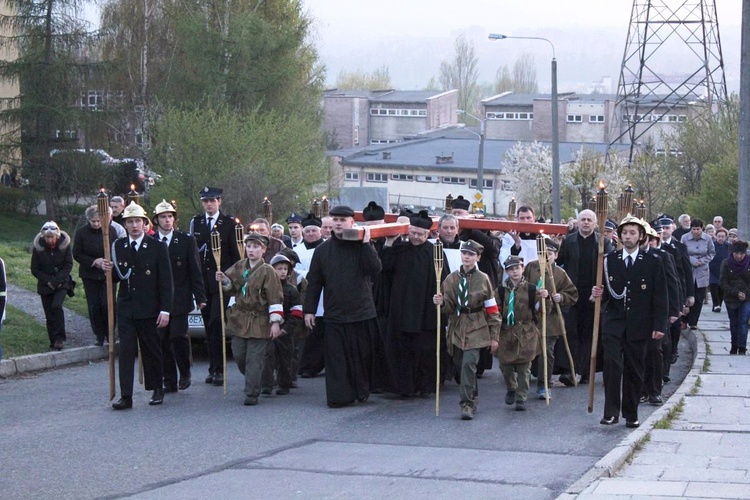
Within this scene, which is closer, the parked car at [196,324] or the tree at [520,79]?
the parked car at [196,324]

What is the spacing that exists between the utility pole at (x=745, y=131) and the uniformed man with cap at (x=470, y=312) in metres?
11.3

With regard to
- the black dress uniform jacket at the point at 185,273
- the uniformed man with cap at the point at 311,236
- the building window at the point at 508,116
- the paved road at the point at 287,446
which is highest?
the building window at the point at 508,116

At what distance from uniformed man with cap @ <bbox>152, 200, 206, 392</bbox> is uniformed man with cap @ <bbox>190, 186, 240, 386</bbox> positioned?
0.80 metres

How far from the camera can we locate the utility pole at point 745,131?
2144 centimetres

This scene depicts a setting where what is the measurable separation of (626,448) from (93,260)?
8583 mm

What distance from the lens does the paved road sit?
27.9 ft

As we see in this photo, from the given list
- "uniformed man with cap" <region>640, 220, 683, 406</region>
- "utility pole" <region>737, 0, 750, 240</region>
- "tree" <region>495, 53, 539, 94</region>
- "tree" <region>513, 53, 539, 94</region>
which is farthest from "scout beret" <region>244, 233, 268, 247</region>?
"tree" <region>513, 53, 539, 94</region>

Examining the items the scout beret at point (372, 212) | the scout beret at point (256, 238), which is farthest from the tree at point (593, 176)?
the scout beret at point (256, 238)

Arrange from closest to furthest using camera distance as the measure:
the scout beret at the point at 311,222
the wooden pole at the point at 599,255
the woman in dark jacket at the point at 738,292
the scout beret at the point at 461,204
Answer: the wooden pole at the point at 599,255
the scout beret at the point at 311,222
the scout beret at the point at 461,204
the woman in dark jacket at the point at 738,292

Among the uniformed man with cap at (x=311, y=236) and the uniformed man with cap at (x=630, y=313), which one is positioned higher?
the uniformed man with cap at (x=311, y=236)

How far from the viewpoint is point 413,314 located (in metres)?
12.7

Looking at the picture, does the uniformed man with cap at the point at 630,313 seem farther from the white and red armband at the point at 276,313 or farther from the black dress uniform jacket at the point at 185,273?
the black dress uniform jacket at the point at 185,273

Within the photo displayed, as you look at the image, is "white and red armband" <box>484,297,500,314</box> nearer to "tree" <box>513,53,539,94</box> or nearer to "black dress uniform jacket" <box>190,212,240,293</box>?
"black dress uniform jacket" <box>190,212,240,293</box>

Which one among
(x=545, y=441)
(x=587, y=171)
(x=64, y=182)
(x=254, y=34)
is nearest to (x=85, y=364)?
(x=545, y=441)
